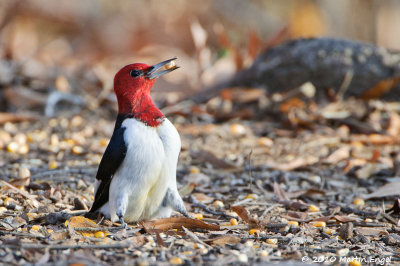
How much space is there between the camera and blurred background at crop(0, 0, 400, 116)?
767cm

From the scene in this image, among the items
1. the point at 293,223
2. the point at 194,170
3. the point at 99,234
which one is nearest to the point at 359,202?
the point at 293,223

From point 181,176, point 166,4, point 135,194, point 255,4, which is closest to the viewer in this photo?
point 135,194

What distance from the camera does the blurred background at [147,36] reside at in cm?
767

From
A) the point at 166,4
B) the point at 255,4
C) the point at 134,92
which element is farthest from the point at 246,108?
the point at 166,4

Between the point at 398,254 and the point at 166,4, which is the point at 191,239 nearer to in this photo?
the point at 398,254

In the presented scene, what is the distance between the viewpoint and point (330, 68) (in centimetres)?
705

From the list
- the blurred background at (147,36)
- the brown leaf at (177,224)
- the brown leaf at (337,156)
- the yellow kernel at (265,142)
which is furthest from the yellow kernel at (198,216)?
the blurred background at (147,36)

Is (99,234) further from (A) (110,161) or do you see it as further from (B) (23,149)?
(B) (23,149)

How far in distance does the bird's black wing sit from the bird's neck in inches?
2.9

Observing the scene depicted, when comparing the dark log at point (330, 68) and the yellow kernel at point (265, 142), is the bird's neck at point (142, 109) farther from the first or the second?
the dark log at point (330, 68)

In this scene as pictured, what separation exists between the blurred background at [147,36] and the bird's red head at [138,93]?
322 centimetres

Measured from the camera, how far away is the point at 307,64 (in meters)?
7.12

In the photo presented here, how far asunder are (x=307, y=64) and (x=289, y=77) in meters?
0.27

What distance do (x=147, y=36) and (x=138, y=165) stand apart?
973cm
